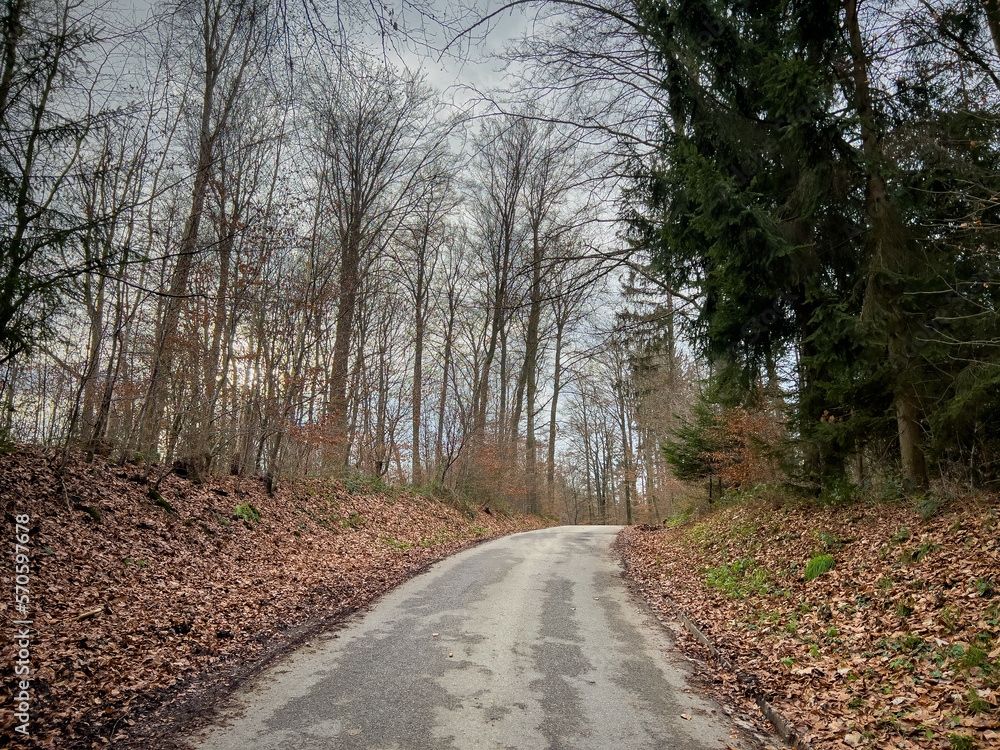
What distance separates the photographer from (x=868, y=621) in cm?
524

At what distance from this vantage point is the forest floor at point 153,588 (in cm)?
389

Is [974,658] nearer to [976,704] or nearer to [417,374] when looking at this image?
[976,704]

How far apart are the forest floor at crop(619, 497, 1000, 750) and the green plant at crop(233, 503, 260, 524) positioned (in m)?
7.20

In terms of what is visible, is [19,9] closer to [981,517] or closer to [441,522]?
[981,517]

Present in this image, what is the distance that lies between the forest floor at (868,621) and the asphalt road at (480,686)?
2.53 feet

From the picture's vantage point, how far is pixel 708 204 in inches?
298

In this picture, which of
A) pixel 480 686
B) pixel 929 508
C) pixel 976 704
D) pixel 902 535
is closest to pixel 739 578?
pixel 902 535

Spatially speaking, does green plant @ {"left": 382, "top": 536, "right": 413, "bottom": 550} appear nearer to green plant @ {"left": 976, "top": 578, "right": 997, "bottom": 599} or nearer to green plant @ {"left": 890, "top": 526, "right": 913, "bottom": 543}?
green plant @ {"left": 890, "top": 526, "right": 913, "bottom": 543}

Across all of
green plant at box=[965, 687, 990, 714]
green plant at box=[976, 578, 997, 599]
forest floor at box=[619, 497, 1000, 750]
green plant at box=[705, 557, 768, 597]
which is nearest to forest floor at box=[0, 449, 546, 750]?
forest floor at box=[619, 497, 1000, 750]

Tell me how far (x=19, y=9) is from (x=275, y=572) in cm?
742

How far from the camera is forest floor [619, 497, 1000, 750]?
12.4 ft

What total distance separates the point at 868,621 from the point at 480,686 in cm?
393

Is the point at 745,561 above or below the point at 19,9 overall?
below

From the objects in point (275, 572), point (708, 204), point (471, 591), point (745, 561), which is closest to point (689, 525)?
point (745, 561)
